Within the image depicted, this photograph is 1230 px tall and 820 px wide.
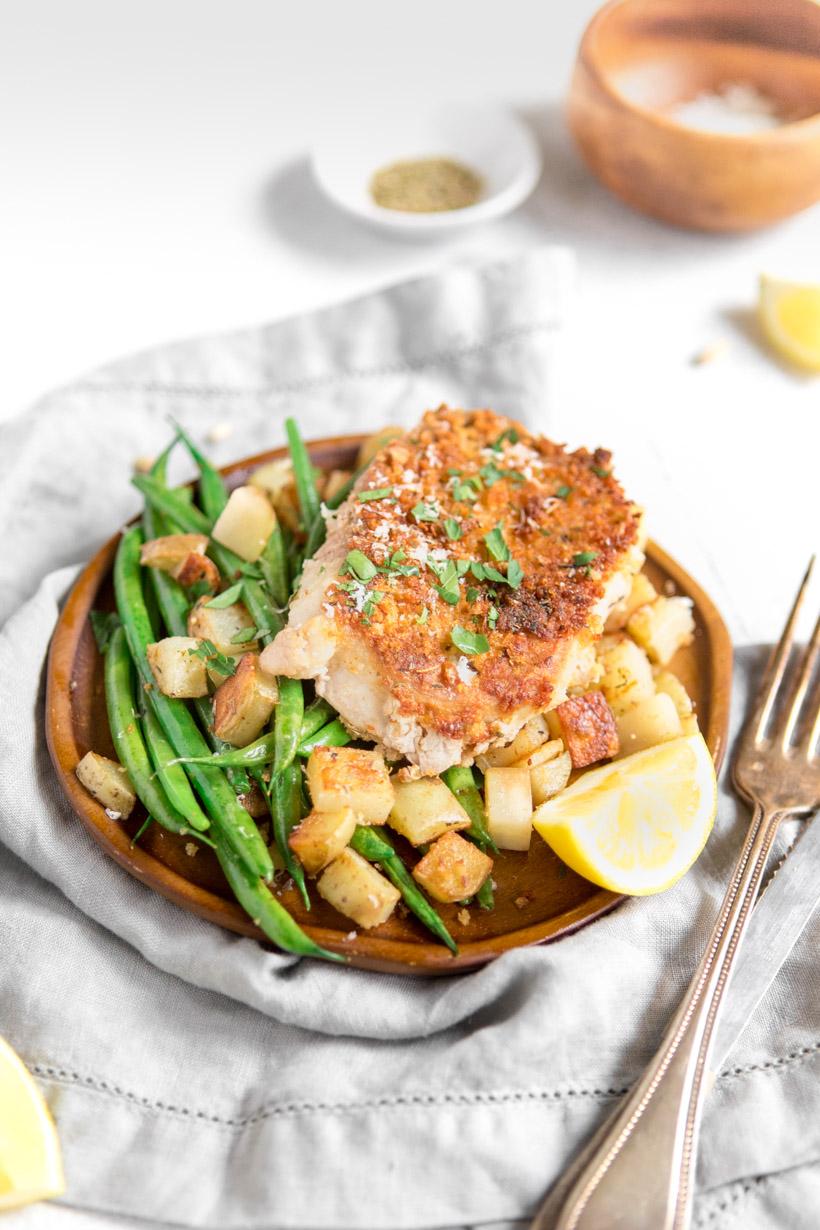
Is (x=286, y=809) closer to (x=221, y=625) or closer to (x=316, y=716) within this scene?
(x=316, y=716)

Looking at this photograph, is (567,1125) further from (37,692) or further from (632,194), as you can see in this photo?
(632,194)

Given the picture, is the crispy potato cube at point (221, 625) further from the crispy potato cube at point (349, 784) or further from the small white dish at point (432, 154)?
the small white dish at point (432, 154)

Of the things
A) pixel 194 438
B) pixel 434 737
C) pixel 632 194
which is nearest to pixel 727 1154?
pixel 434 737

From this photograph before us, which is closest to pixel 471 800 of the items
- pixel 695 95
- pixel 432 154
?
pixel 432 154

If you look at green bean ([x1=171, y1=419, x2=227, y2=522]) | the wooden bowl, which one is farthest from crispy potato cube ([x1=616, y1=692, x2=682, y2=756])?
the wooden bowl

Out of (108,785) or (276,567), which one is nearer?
(108,785)

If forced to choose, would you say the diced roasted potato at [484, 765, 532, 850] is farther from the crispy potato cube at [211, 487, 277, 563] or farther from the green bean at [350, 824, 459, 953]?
the crispy potato cube at [211, 487, 277, 563]
